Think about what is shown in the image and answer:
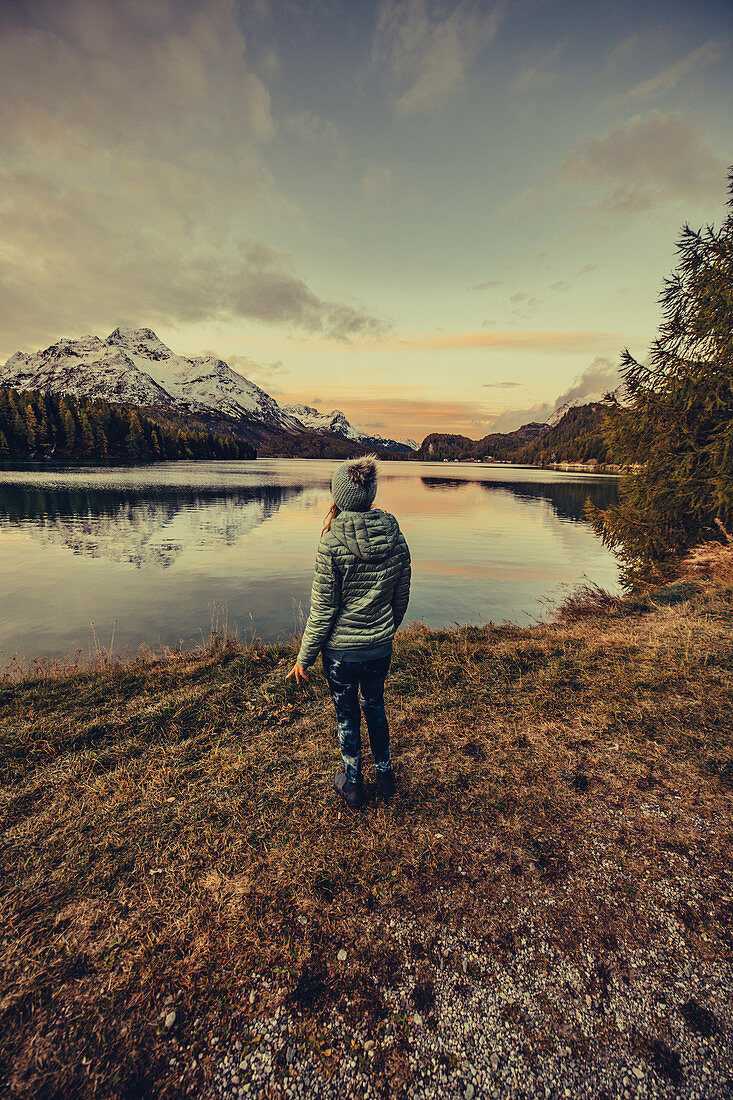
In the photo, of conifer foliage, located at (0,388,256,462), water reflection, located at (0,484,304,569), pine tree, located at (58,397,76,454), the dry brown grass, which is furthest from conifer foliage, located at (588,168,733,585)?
pine tree, located at (58,397,76,454)

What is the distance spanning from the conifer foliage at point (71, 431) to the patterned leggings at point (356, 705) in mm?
133321

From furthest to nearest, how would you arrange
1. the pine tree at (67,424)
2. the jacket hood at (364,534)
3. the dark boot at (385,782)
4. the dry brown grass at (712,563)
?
the pine tree at (67,424) < the dry brown grass at (712,563) < the dark boot at (385,782) < the jacket hood at (364,534)

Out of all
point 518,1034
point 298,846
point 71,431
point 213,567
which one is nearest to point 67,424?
point 71,431

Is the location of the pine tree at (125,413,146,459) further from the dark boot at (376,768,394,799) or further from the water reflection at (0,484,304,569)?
the dark boot at (376,768,394,799)

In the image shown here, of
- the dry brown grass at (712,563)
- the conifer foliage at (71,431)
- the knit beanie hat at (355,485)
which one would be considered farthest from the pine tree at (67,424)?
the knit beanie hat at (355,485)

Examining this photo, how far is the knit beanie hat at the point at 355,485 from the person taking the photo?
14.4 ft

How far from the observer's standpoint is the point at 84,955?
3.35 meters

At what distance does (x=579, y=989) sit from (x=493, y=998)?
631 mm

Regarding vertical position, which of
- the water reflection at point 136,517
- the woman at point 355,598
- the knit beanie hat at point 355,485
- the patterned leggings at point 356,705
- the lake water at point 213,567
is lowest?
the lake water at point 213,567

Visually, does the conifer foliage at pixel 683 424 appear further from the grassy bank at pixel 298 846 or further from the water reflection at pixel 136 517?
the water reflection at pixel 136 517

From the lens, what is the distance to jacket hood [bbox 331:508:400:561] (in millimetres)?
4328

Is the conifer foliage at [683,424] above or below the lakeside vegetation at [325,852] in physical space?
above

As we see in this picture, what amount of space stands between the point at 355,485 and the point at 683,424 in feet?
45.6

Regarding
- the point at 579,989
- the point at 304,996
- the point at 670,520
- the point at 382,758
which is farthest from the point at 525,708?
Answer: the point at 670,520
